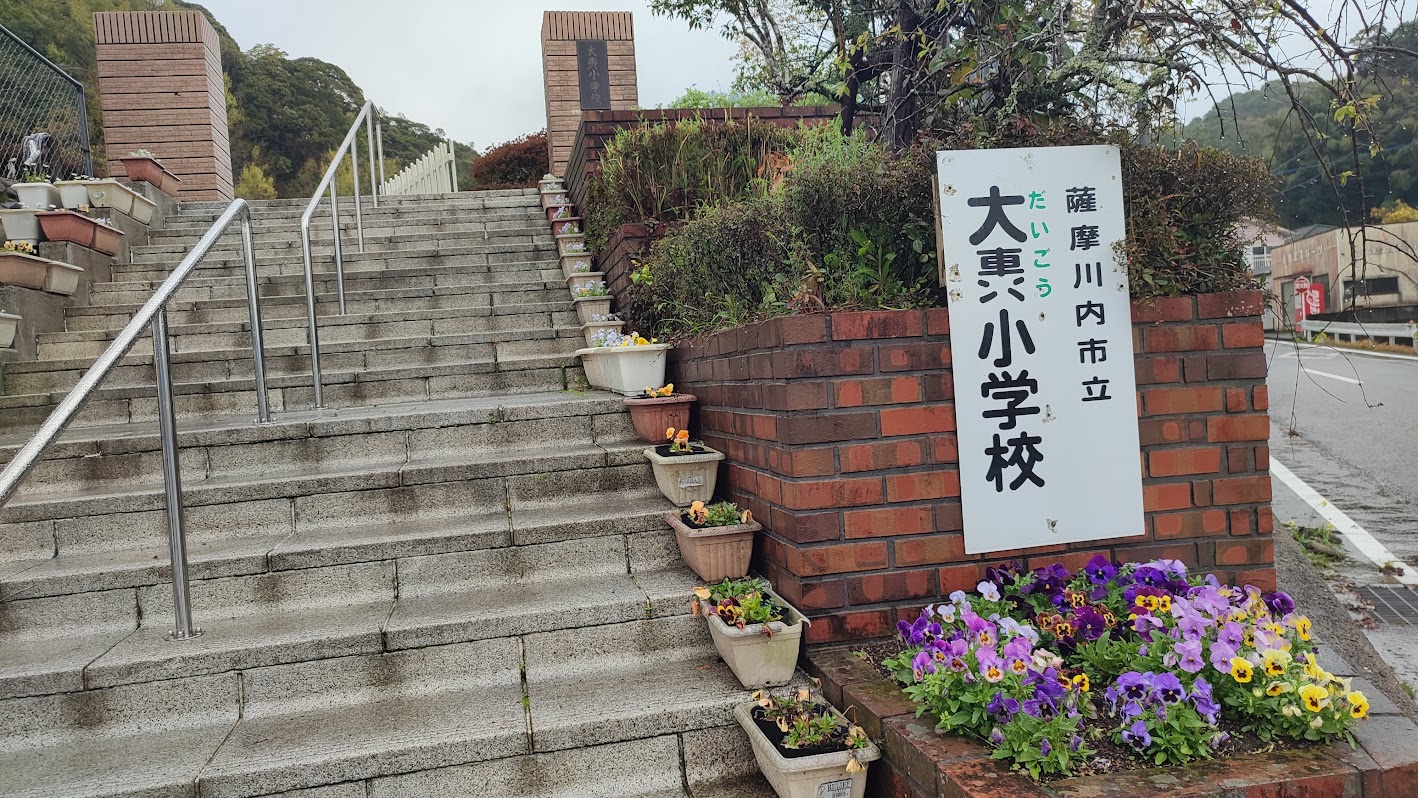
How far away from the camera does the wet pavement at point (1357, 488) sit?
380 cm

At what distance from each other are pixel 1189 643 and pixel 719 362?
1775mm

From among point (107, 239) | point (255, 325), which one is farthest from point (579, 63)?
point (255, 325)

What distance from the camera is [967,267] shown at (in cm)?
231

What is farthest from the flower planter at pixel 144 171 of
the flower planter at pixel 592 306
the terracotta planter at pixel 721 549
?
the terracotta planter at pixel 721 549

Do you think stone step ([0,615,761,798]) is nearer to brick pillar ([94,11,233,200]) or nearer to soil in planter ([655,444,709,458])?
soil in planter ([655,444,709,458])

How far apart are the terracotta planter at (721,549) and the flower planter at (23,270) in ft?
15.3

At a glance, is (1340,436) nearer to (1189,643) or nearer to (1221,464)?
(1221,464)

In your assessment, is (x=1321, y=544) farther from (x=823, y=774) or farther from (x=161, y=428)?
(x=161, y=428)

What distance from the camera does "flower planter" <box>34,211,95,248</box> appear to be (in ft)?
17.0

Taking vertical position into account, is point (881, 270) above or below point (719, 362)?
above

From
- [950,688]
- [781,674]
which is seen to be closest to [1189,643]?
[950,688]

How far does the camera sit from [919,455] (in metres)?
2.32

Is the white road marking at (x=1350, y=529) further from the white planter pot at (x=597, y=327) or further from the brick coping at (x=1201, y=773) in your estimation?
the white planter pot at (x=597, y=327)

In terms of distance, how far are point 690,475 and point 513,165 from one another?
1366 centimetres
